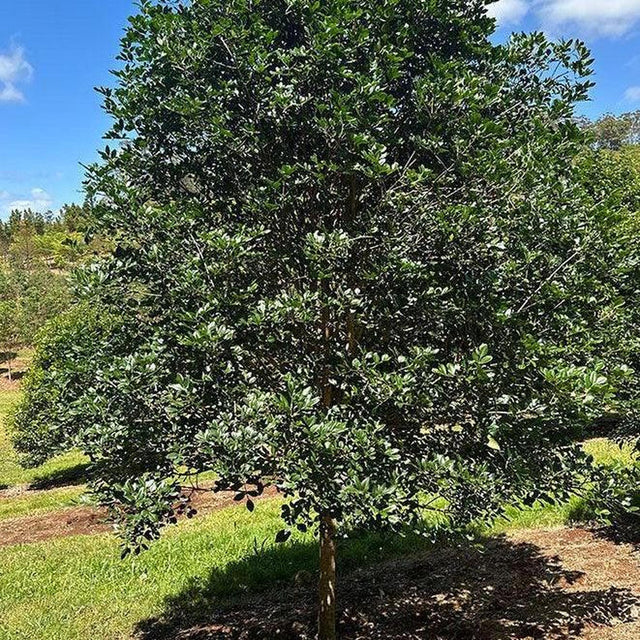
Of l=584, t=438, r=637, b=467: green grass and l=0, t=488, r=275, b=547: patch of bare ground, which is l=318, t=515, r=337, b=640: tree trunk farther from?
l=584, t=438, r=637, b=467: green grass

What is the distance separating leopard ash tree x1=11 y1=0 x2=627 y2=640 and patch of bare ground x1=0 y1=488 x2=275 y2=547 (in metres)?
11.4

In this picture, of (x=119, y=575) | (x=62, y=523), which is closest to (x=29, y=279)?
(x=62, y=523)

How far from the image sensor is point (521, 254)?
5.83 metres

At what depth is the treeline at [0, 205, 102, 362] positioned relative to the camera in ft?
145


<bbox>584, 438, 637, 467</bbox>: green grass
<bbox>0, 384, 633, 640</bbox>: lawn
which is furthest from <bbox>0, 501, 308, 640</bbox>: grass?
<bbox>584, 438, 637, 467</bbox>: green grass

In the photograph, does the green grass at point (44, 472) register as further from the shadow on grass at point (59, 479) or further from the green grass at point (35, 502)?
the green grass at point (35, 502)

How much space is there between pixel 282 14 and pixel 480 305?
3.90 m

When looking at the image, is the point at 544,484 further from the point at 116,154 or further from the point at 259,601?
the point at 259,601

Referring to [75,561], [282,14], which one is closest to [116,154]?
[282,14]

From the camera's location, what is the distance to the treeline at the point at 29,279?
44.1 m

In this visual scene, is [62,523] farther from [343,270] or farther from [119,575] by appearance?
[343,270]

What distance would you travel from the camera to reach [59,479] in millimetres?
27344

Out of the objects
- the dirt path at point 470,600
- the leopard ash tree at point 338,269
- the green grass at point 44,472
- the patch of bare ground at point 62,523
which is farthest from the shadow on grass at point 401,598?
the green grass at point 44,472

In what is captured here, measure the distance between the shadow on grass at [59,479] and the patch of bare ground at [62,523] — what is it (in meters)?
6.65
